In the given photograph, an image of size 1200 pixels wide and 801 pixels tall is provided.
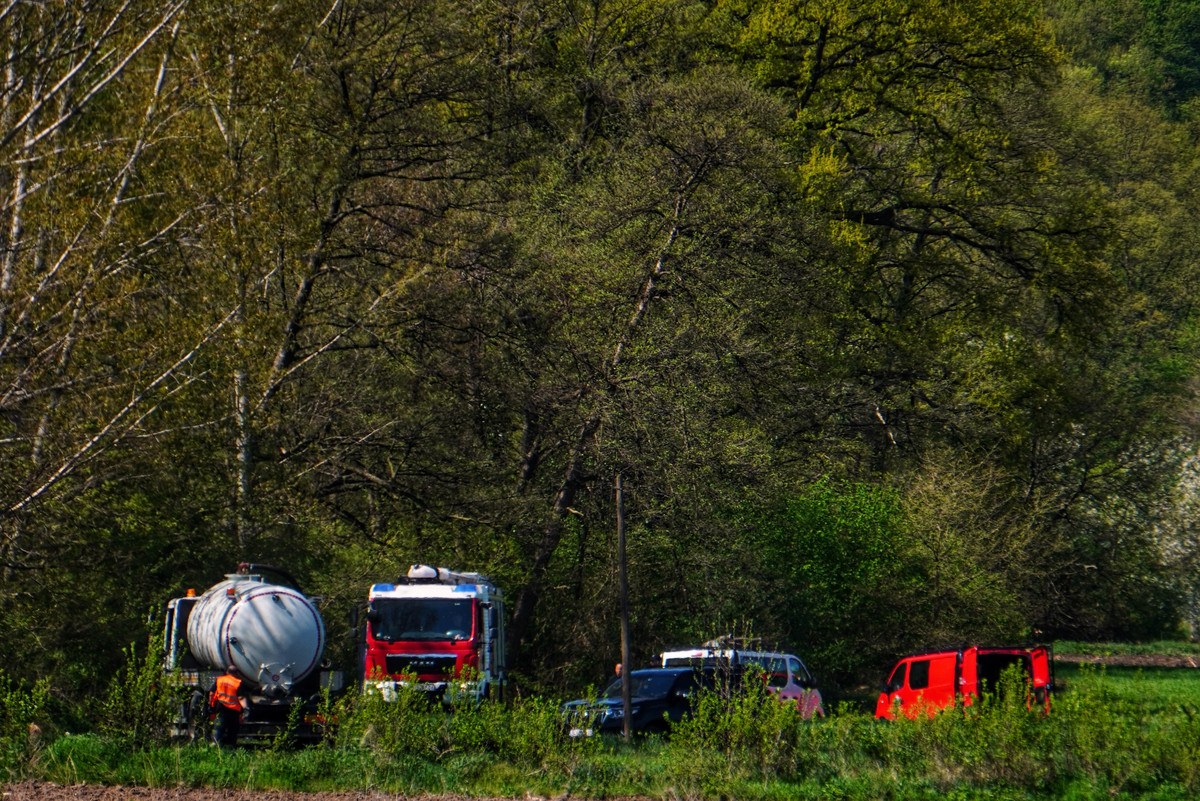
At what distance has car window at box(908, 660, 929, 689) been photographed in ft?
70.3

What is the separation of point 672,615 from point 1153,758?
14225mm

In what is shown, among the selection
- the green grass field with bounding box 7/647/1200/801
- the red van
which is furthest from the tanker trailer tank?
the red van

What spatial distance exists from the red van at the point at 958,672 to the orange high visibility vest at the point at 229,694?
9185 mm

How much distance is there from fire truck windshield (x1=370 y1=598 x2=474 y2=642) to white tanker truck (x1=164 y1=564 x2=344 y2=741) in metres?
1.55

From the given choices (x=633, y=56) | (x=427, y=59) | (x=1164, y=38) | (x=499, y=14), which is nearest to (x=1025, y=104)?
(x=633, y=56)

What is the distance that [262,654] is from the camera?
1812 centimetres

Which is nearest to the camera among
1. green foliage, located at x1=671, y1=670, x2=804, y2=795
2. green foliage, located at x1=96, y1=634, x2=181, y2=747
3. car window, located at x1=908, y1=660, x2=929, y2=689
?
green foliage, located at x1=671, y1=670, x2=804, y2=795

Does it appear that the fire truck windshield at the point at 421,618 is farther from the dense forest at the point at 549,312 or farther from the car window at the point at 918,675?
the car window at the point at 918,675

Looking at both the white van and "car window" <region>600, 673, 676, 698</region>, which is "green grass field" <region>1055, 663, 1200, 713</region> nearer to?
the white van

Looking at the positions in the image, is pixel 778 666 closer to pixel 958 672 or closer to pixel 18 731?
pixel 958 672

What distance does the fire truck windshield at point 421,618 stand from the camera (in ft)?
66.4

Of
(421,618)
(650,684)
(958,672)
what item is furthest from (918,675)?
(421,618)

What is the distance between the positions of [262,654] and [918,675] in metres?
11.0

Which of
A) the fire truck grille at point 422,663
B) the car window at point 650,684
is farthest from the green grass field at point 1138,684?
the fire truck grille at point 422,663
